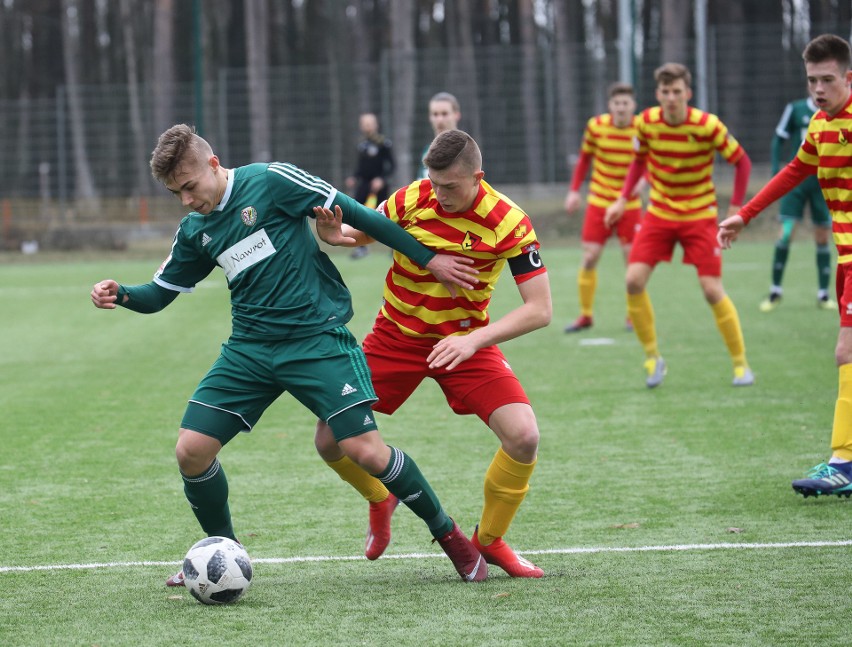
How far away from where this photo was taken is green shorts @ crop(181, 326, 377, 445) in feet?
13.8

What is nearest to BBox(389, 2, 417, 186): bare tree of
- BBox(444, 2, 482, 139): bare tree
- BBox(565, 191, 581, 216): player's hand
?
BBox(444, 2, 482, 139): bare tree

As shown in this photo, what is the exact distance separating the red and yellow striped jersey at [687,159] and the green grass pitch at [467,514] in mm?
1171

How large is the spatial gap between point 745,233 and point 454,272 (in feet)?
57.9

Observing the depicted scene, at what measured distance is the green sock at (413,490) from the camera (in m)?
4.20

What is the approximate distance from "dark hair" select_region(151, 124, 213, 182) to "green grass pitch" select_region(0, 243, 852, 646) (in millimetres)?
1391

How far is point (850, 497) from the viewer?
208 inches

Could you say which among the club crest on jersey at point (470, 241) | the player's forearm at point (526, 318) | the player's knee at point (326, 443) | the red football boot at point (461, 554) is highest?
the club crest on jersey at point (470, 241)

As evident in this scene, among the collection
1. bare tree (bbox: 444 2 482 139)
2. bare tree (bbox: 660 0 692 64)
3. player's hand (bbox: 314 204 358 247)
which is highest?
bare tree (bbox: 660 0 692 64)

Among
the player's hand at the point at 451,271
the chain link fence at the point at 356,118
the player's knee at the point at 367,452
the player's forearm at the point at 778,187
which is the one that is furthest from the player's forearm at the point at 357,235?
the chain link fence at the point at 356,118

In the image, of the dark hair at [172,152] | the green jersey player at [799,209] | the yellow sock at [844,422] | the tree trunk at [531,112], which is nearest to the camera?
the dark hair at [172,152]

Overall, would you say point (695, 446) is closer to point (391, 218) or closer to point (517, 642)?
point (391, 218)

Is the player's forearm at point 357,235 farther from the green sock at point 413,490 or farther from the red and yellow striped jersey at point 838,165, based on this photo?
the red and yellow striped jersey at point 838,165

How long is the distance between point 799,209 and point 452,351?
8.30m

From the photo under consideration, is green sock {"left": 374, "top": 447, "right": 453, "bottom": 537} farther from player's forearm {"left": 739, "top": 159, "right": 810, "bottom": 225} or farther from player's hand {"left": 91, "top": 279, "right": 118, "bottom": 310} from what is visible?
player's forearm {"left": 739, "top": 159, "right": 810, "bottom": 225}
